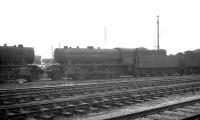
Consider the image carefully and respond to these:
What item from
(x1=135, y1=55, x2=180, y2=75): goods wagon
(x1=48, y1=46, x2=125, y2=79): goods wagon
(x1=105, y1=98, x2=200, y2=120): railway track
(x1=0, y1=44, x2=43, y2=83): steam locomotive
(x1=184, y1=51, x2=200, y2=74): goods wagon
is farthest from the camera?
(x1=184, y1=51, x2=200, y2=74): goods wagon

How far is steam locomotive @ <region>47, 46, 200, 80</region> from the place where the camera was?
23100 mm

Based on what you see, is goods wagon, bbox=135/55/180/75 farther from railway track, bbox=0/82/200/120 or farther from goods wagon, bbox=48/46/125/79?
railway track, bbox=0/82/200/120

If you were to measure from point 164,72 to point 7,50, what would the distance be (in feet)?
59.9

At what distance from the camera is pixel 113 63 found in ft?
88.2

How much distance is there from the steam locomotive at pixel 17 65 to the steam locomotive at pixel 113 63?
162cm

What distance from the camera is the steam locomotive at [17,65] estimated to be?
20.5 meters

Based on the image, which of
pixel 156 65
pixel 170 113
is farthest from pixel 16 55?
pixel 170 113

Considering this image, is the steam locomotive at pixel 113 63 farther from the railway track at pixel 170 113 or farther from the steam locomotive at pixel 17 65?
the railway track at pixel 170 113

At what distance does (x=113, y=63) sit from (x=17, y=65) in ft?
33.9

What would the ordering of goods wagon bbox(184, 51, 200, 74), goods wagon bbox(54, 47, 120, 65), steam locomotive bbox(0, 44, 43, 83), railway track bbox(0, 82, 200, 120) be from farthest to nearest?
goods wagon bbox(184, 51, 200, 74) < goods wagon bbox(54, 47, 120, 65) < steam locomotive bbox(0, 44, 43, 83) < railway track bbox(0, 82, 200, 120)

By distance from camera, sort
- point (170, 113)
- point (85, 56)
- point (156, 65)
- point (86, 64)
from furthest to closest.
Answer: point (156, 65) → point (85, 56) → point (86, 64) → point (170, 113)

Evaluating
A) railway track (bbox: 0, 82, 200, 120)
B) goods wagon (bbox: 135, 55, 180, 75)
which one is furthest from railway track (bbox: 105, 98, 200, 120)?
goods wagon (bbox: 135, 55, 180, 75)

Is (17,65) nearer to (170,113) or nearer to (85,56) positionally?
(85,56)

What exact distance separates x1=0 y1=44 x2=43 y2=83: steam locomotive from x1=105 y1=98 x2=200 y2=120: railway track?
596 inches
